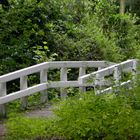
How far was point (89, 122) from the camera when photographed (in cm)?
745

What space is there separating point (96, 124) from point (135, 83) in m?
1.47

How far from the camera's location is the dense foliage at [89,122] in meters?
7.38

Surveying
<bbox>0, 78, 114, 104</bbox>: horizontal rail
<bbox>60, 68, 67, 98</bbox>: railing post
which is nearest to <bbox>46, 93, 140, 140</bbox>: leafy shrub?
<bbox>0, 78, 114, 104</bbox>: horizontal rail

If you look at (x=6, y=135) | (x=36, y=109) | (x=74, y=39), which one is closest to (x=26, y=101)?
(x=36, y=109)

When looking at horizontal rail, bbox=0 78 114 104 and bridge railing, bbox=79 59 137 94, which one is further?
horizontal rail, bbox=0 78 114 104

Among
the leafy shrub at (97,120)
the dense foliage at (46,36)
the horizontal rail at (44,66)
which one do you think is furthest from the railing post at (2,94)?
the dense foliage at (46,36)

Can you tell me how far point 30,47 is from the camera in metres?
15.3

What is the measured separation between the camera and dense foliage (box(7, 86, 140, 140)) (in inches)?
291

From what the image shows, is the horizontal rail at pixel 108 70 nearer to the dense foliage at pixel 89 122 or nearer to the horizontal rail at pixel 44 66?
the horizontal rail at pixel 44 66

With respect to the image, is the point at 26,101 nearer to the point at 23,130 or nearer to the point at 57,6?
the point at 23,130

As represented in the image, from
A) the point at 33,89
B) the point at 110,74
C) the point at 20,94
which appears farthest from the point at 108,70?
the point at 20,94

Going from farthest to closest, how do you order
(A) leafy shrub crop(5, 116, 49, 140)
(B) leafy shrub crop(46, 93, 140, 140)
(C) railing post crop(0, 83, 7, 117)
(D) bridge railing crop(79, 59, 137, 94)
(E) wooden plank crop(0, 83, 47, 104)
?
(E) wooden plank crop(0, 83, 47, 104)
(C) railing post crop(0, 83, 7, 117)
(D) bridge railing crop(79, 59, 137, 94)
(A) leafy shrub crop(5, 116, 49, 140)
(B) leafy shrub crop(46, 93, 140, 140)

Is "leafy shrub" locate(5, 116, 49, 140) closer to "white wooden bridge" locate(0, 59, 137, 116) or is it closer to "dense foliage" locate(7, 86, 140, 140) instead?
"dense foliage" locate(7, 86, 140, 140)

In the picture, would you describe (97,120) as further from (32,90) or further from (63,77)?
(63,77)
